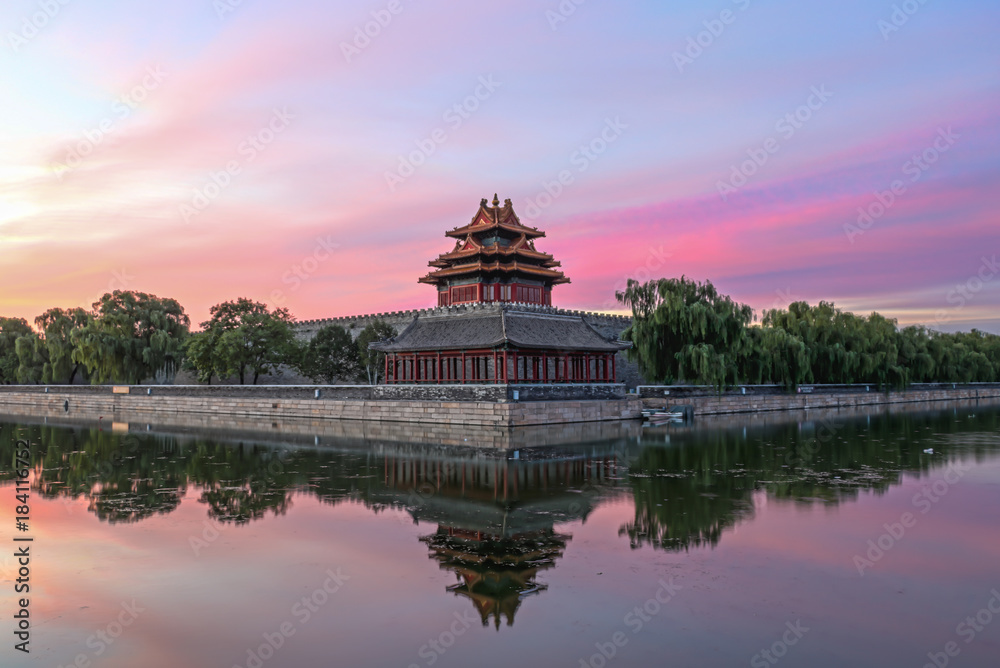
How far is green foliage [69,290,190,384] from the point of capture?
43.0 m

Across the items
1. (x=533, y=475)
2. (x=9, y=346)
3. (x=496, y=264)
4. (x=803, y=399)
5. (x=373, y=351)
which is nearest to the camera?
(x=533, y=475)

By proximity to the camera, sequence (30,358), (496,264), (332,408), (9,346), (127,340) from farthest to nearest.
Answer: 1. (9,346)
2. (30,358)
3. (127,340)
4. (496,264)
5. (332,408)

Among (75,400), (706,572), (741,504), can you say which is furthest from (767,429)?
(75,400)

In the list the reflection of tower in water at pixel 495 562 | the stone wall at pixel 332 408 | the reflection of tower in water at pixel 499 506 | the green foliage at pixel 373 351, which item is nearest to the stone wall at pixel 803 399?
the stone wall at pixel 332 408

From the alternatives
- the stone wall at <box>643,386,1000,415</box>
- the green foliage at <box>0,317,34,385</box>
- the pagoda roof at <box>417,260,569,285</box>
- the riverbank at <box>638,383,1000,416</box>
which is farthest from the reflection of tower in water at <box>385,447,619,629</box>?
the green foliage at <box>0,317,34,385</box>

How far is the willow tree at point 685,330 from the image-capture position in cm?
3303

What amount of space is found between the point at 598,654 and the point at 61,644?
15.6 feet

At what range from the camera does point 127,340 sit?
1719 inches

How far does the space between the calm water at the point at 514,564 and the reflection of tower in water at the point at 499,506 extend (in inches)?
2.3

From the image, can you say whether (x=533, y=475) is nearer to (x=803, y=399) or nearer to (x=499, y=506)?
(x=499, y=506)

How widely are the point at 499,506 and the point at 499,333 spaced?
17407 millimetres

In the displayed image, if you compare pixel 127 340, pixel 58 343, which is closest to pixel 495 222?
pixel 127 340

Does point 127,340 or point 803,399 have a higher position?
point 127,340

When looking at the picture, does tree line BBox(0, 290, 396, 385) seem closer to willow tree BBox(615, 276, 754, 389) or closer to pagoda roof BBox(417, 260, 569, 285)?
pagoda roof BBox(417, 260, 569, 285)
